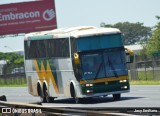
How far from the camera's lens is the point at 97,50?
33156mm

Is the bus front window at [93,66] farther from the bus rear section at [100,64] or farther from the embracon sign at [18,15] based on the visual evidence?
the embracon sign at [18,15]

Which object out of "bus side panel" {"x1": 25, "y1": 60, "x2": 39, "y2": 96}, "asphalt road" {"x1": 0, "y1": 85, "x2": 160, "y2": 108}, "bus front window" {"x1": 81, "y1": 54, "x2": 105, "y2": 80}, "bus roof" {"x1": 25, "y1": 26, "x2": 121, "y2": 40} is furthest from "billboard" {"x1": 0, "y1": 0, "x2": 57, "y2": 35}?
"bus front window" {"x1": 81, "y1": 54, "x2": 105, "y2": 80}

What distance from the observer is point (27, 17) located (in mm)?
99125

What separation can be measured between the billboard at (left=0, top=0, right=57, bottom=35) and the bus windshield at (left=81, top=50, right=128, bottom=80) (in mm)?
63897

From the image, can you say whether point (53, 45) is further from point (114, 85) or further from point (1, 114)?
point (1, 114)

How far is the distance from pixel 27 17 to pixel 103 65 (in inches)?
2621

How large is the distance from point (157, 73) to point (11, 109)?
46.6m

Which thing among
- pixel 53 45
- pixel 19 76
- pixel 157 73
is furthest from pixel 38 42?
pixel 19 76

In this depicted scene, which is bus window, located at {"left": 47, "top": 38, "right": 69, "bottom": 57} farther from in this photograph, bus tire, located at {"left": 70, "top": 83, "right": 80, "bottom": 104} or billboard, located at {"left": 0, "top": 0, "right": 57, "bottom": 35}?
billboard, located at {"left": 0, "top": 0, "right": 57, "bottom": 35}

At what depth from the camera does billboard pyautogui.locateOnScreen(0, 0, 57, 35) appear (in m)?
97.8

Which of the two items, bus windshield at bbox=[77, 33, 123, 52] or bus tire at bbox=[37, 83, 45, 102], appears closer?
bus windshield at bbox=[77, 33, 123, 52]

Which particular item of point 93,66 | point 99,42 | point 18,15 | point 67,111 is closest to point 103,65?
point 93,66

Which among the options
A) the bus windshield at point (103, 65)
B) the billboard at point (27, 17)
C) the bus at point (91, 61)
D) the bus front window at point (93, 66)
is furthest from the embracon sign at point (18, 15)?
the bus front window at point (93, 66)

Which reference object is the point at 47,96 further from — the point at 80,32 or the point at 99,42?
the point at 99,42
